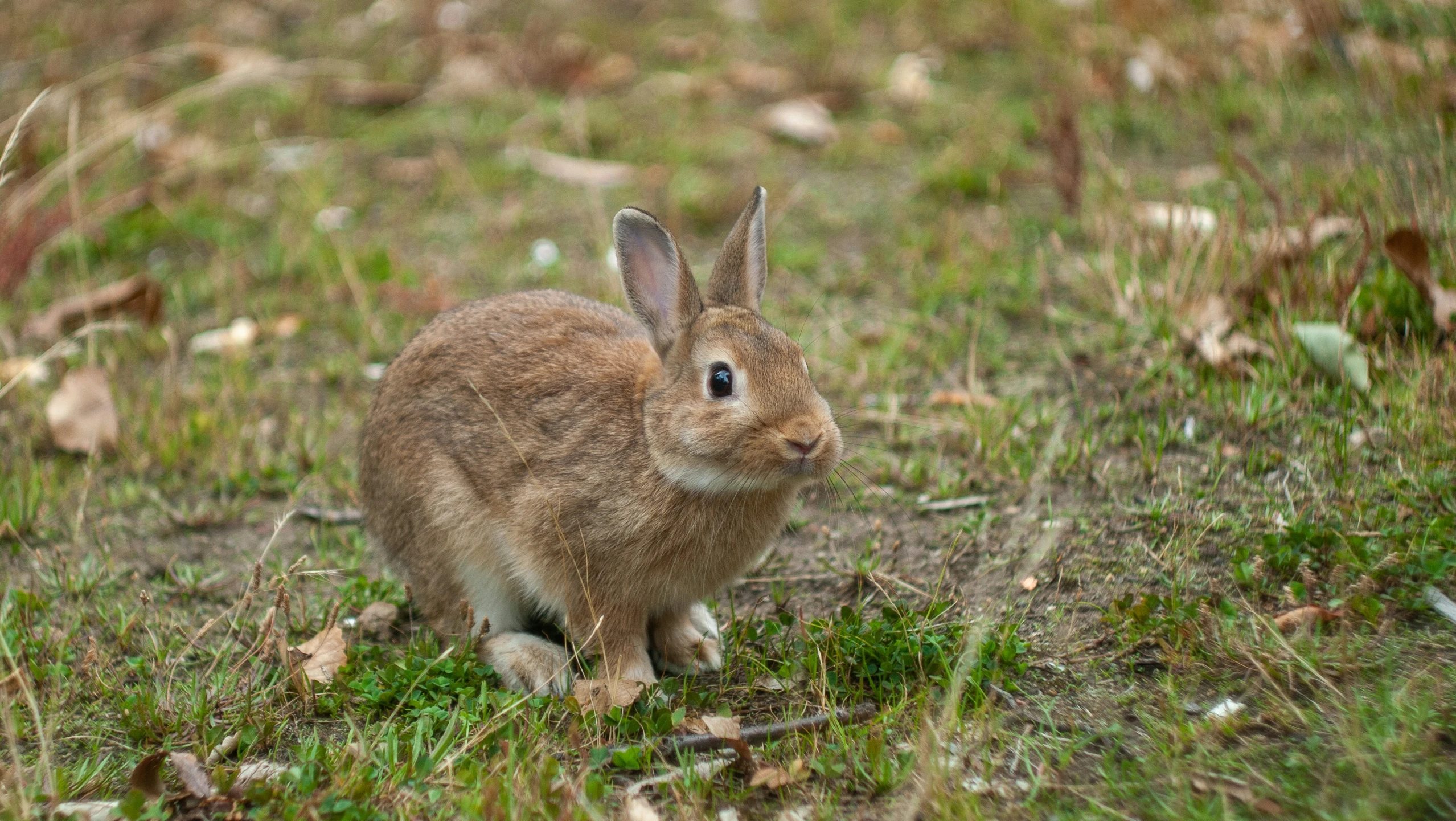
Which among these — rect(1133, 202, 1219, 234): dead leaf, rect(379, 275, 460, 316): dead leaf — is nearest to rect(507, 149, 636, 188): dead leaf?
rect(379, 275, 460, 316): dead leaf

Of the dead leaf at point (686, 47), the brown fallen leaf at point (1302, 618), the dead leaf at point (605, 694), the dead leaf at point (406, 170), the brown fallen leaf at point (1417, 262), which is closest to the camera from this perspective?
the brown fallen leaf at point (1302, 618)

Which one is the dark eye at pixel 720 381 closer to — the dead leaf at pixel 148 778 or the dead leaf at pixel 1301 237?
the dead leaf at pixel 148 778

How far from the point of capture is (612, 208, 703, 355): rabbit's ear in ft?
11.3

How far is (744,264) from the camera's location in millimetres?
3586

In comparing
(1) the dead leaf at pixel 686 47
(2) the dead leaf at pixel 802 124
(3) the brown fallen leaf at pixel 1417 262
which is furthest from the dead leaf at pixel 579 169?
(3) the brown fallen leaf at pixel 1417 262

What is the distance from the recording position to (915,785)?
2.81 metres

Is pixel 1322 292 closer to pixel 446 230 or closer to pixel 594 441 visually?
pixel 594 441

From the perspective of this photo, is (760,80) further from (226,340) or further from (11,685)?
(11,685)

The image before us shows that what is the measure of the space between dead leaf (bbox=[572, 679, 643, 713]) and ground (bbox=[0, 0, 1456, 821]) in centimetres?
7

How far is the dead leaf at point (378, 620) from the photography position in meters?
3.78

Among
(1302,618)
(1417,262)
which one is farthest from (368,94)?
(1302,618)

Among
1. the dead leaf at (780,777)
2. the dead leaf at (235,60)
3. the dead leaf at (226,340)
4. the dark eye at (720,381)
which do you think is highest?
the dark eye at (720,381)

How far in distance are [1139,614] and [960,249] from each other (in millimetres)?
2749

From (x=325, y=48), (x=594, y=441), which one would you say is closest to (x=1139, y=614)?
(x=594, y=441)
